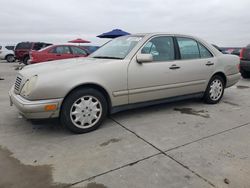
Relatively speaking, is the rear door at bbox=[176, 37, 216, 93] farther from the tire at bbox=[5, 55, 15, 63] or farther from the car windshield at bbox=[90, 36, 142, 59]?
the tire at bbox=[5, 55, 15, 63]

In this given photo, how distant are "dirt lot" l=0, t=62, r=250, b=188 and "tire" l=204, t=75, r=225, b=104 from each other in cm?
68

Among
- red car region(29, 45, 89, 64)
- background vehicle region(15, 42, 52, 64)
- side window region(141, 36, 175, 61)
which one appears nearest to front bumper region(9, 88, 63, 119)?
side window region(141, 36, 175, 61)

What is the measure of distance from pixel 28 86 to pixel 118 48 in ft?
5.55

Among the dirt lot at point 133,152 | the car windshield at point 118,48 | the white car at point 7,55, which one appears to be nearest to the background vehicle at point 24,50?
the white car at point 7,55

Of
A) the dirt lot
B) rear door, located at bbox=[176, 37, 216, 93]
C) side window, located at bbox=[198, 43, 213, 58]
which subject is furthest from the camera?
side window, located at bbox=[198, 43, 213, 58]

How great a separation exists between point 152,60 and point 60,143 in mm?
1928

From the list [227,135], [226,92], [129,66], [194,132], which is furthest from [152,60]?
[226,92]

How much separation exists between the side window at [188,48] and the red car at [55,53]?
6.54m

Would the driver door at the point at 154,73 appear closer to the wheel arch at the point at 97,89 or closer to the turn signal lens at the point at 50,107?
the wheel arch at the point at 97,89

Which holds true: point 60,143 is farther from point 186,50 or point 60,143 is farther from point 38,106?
point 186,50

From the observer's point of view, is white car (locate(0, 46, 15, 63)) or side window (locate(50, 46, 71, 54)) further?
white car (locate(0, 46, 15, 63))

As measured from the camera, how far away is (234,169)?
2.45 metres

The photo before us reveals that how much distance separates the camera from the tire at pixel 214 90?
4.84 meters

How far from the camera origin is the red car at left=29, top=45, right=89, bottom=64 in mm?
10027
